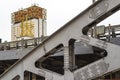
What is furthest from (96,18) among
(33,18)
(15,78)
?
(33,18)

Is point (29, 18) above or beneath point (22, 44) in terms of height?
above

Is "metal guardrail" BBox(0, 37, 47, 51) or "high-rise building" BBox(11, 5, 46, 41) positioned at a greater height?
"high-rise building" BBox(11, 5, 46, 41)

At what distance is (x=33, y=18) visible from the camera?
10575cm

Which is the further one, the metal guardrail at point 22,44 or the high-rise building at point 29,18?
the high-rise building at point 29,18

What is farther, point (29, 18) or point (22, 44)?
point (29, 18)

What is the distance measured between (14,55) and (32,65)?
9368 millimetres

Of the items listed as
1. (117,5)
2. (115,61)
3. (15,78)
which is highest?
(117,5)

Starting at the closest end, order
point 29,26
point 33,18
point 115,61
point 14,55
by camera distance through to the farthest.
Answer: point 115,61 < point 14,55 < point 29,26 < point 33,18

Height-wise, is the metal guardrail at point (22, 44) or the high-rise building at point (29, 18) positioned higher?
the high-rise building at point (29, 18)

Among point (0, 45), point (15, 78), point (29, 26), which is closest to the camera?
point (15, 78)

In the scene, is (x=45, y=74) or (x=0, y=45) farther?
(x=0, y=45)

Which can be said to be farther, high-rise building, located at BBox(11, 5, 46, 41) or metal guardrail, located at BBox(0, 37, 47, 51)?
high-rise building, located at BBox(11, 5, 46, 41)

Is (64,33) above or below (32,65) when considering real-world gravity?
above

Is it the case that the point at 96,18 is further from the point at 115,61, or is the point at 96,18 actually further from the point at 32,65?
the point at 32,65
